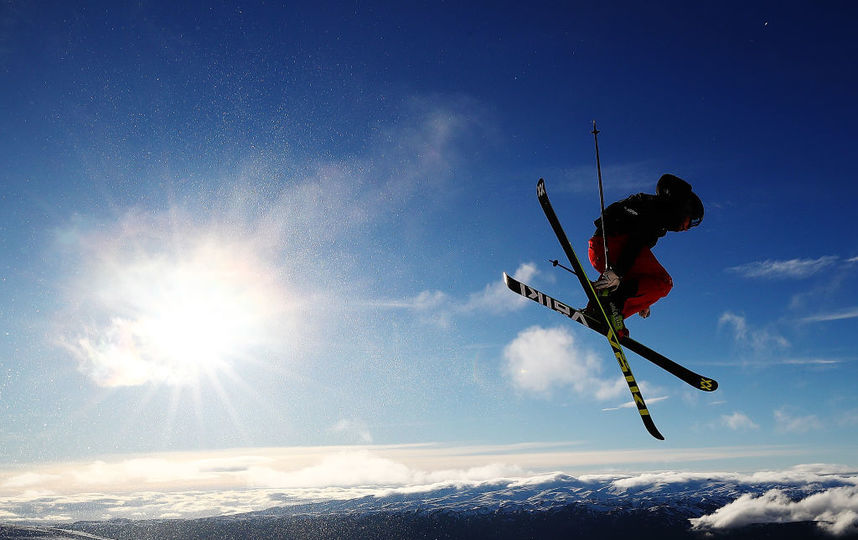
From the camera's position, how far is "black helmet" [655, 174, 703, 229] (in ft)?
26.8

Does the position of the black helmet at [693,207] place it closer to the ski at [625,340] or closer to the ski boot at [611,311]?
the ski boot at [611,311]

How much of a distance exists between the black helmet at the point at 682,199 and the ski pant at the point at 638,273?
46.5 inches

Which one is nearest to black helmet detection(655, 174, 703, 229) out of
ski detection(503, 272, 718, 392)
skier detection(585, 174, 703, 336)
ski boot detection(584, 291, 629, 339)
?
skier detection(585, 174, 703, 336)

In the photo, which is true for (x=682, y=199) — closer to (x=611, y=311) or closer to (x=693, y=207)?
(x=693, y=207)

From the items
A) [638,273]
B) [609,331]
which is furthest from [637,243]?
[609,331]

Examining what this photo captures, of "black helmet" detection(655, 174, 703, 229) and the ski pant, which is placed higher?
"black helmet" detection(655, 174, 703, 229)

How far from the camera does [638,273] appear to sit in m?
9.55

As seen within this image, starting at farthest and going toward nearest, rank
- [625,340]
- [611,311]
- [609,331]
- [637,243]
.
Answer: [625,340] < [609,331] < [611,311] < [637,243]

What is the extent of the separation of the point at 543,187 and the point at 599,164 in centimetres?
115

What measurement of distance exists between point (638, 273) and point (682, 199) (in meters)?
1.81

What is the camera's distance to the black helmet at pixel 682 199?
8.18m

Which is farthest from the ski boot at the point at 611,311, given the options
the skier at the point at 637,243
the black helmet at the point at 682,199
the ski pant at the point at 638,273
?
the black helmet at the point at 682,199

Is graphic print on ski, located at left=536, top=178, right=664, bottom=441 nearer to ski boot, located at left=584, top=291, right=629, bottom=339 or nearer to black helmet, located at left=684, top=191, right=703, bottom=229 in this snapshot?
ski boot, located at left=584, top=291, right=629, bottom=339

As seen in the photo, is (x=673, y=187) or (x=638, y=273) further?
(x=638, y=273)
